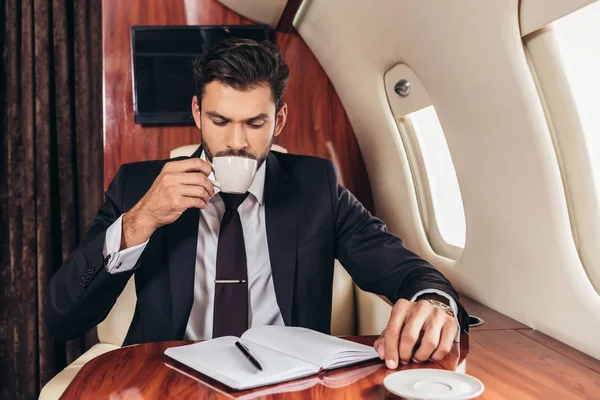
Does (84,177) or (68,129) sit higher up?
(68,129)

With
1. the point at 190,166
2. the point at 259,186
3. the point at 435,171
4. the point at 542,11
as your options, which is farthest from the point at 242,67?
the point at 435,171

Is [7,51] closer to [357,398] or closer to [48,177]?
[48,177]

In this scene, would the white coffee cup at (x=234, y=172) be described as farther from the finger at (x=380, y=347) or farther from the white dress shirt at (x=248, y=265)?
the finger at (x=380, y=347)

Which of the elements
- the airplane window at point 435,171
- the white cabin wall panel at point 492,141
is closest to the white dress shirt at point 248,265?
the white cabin wall panel at point 492,141

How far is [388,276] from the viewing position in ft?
5.45

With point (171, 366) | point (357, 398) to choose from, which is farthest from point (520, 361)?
point (171, 366)

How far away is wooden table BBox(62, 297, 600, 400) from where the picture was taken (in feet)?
3.17

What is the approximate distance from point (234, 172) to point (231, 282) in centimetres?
42

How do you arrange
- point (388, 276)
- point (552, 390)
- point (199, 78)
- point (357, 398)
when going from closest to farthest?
1. point (357, 398)
2. point (552, 390)
3. point (388, 276)
4. point (199, 78)

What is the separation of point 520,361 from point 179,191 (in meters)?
0.90

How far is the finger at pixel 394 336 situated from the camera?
1.10 metres

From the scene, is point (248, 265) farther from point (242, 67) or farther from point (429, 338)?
point (429, 338)

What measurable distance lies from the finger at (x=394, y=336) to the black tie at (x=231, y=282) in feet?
2.08

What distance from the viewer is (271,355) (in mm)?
1101
